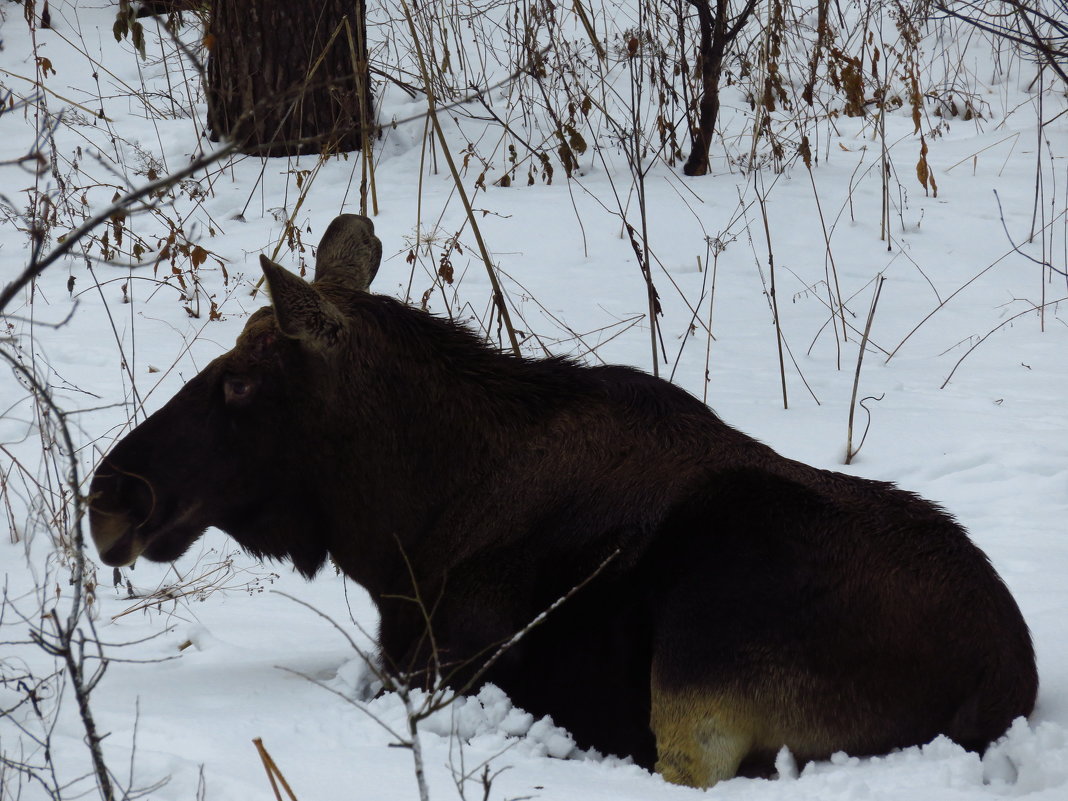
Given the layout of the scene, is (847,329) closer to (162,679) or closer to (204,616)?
(204,616)

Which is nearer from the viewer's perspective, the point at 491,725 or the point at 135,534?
the point at 491,725

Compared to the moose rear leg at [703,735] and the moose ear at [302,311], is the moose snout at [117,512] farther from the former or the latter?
the moose rear leg at [703,735]

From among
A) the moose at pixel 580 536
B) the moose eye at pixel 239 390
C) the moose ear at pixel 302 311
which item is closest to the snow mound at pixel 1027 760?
the moose at pixel 580 536

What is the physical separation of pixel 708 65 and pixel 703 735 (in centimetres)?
672

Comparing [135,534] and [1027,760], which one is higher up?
[135,534]

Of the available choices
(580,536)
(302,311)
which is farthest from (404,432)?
(580,536)

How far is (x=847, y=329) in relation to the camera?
8.03m

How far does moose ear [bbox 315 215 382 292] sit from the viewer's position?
174 inches

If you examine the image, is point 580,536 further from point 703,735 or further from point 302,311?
point 302,311

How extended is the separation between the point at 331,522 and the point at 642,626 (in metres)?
1.17

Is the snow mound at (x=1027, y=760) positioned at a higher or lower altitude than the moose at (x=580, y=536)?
lower

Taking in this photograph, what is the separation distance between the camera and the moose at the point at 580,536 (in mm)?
3416

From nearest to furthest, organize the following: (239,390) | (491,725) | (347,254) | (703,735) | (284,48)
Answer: (703,735) → (491,725) → (239,390) → (347,254) → (284,48)

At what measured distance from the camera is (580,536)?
379 cm
